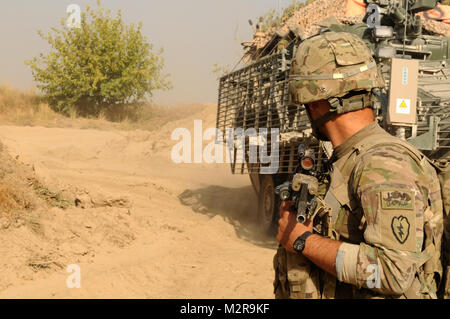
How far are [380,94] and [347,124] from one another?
3.57 m

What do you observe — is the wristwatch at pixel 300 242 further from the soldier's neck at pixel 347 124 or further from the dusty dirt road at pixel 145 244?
the dusty dirt road at pixel 145 244

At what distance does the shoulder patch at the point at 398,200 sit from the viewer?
1.90 metres

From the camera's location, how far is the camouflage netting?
9039mm

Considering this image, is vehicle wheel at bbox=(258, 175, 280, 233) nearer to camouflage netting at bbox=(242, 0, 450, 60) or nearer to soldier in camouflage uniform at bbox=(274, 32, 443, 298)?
camouflage netting at bbox=(242, 0, 450, 60)

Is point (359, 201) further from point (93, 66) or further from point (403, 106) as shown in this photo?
point (93, 66)

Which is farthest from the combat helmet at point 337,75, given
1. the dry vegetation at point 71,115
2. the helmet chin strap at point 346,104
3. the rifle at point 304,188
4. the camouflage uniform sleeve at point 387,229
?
the dry vegetation at point 71,115

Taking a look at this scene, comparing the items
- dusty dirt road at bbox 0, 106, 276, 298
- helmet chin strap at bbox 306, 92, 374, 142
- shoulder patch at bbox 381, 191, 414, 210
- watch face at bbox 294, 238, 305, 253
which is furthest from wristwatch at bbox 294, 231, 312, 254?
dusty dirt road at bbox 0, 106, 276, 298

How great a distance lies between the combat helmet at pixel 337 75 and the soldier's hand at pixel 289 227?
1.13ft
